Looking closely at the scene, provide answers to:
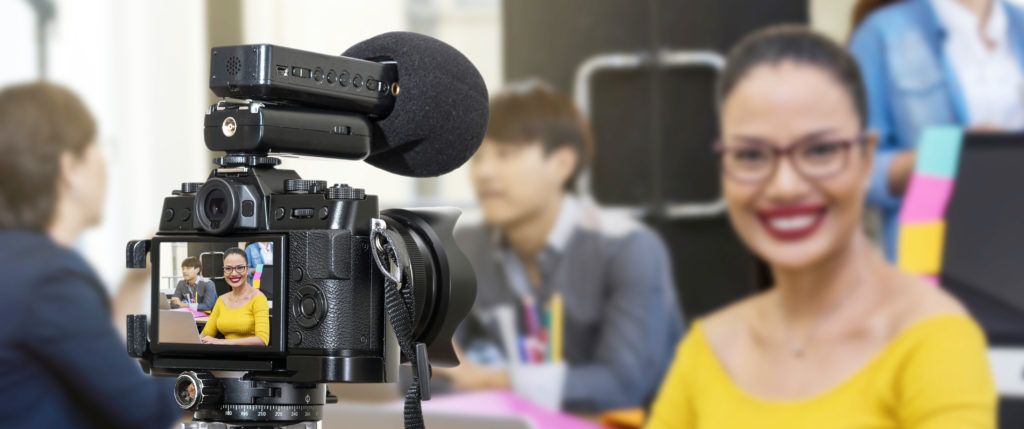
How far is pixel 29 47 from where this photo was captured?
237cm

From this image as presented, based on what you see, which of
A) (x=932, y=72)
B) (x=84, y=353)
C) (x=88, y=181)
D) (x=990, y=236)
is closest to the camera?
(x=990, y=236)

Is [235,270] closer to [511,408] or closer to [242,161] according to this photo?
[242,161]

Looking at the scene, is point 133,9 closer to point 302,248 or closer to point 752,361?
point 752,361

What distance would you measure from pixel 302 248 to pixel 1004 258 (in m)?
1.30

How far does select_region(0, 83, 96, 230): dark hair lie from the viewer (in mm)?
2082

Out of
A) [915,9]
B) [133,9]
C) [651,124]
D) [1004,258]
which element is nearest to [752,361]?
[1004,258]

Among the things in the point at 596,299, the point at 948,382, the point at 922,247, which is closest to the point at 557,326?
the point at 596,299

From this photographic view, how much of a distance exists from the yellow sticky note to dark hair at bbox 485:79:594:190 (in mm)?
731

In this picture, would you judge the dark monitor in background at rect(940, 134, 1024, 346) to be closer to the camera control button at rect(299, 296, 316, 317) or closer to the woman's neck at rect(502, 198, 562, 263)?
the woman's neck at rect(502, 198, 562, 263)

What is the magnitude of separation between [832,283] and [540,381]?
0.97m

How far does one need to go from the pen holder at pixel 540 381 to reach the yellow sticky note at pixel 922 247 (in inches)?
25.9

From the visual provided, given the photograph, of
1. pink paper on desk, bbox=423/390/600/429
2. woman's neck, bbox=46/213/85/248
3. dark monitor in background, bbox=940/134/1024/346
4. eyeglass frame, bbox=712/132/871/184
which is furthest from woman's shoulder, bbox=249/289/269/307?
woman's neck, bbox=46/213/85/248

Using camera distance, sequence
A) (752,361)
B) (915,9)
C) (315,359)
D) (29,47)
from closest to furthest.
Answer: (315,359), (752,361), (915,9), (29,47)

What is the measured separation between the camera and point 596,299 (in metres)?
2.30
